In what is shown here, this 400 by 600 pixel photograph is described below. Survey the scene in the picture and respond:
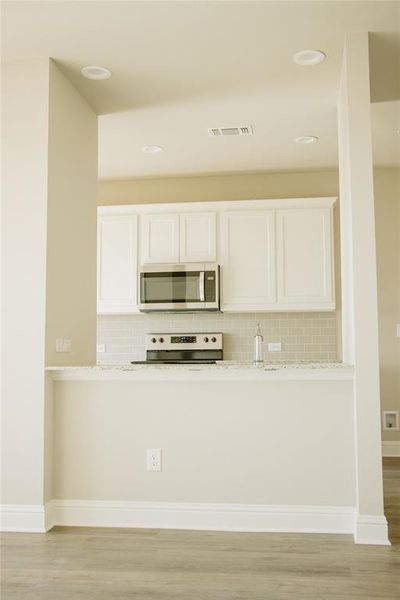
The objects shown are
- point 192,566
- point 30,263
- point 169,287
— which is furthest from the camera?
point 169,287

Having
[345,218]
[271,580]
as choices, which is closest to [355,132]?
[345,218]

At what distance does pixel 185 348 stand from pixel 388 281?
2081mm

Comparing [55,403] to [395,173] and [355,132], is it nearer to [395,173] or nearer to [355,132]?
[355,132]

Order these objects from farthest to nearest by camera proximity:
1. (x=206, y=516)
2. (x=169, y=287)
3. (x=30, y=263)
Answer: (x=169, y=287), (x=30, y=263), (x=206, y=516)

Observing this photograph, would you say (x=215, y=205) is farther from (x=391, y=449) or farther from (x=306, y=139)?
(x=391, y=449)

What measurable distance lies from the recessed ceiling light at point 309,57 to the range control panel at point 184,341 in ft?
9.61

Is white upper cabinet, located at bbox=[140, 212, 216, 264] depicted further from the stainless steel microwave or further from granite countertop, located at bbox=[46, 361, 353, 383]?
granite countertop, located at bbox=[46, 361, 353, 383]

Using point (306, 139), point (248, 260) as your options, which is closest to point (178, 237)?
point (248, 260)

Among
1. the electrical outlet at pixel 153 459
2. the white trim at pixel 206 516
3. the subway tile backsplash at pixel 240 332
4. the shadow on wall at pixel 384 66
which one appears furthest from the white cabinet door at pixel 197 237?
the white trim at pixel 206 516

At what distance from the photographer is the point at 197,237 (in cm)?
573

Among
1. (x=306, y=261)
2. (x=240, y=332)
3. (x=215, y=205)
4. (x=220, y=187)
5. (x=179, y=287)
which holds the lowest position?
(x=240, y=332)

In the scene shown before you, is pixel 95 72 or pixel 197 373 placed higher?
pixel 95 72

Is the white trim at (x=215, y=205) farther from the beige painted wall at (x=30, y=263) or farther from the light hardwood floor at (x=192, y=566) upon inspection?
the light hardwood floor at (x=192, y=566)

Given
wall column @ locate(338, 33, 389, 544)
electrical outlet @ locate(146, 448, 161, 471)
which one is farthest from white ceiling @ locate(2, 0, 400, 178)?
electrical outlet @ locate(146, 448, 161, 471)
